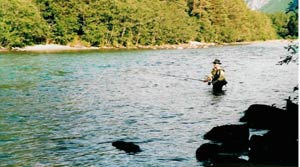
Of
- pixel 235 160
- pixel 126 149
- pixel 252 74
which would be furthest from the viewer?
pixel 252 74

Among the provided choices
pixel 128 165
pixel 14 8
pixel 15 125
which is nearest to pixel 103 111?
pixel 15 125

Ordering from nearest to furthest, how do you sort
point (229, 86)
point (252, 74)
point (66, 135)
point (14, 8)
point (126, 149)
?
1. point (126, 149)
2. point (66, 135)
3. point (229, 86)
4. point (252, 74)
5. point (14, 8)

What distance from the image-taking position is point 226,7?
16938 centimetres

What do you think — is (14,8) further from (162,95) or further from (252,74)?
(162,95)

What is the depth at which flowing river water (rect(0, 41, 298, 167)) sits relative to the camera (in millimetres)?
16828

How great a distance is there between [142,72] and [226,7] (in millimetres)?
124014

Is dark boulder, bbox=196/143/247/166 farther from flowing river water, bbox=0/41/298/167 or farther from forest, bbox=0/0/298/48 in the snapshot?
forest, bbox=0/0/298/48

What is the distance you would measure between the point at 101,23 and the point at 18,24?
2266 cm

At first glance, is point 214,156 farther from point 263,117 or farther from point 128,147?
point 263,117

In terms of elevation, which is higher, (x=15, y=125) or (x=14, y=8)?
(x=14, y=8)

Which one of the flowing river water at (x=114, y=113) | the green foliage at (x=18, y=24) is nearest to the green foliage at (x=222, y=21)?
the green foliage at (x=18, y=24)

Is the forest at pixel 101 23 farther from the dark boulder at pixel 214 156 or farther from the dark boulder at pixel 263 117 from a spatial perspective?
the dark boulder at pixel 214 156

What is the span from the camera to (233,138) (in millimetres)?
17250

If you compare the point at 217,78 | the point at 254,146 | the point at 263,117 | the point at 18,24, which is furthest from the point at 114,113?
the point at 18,24
